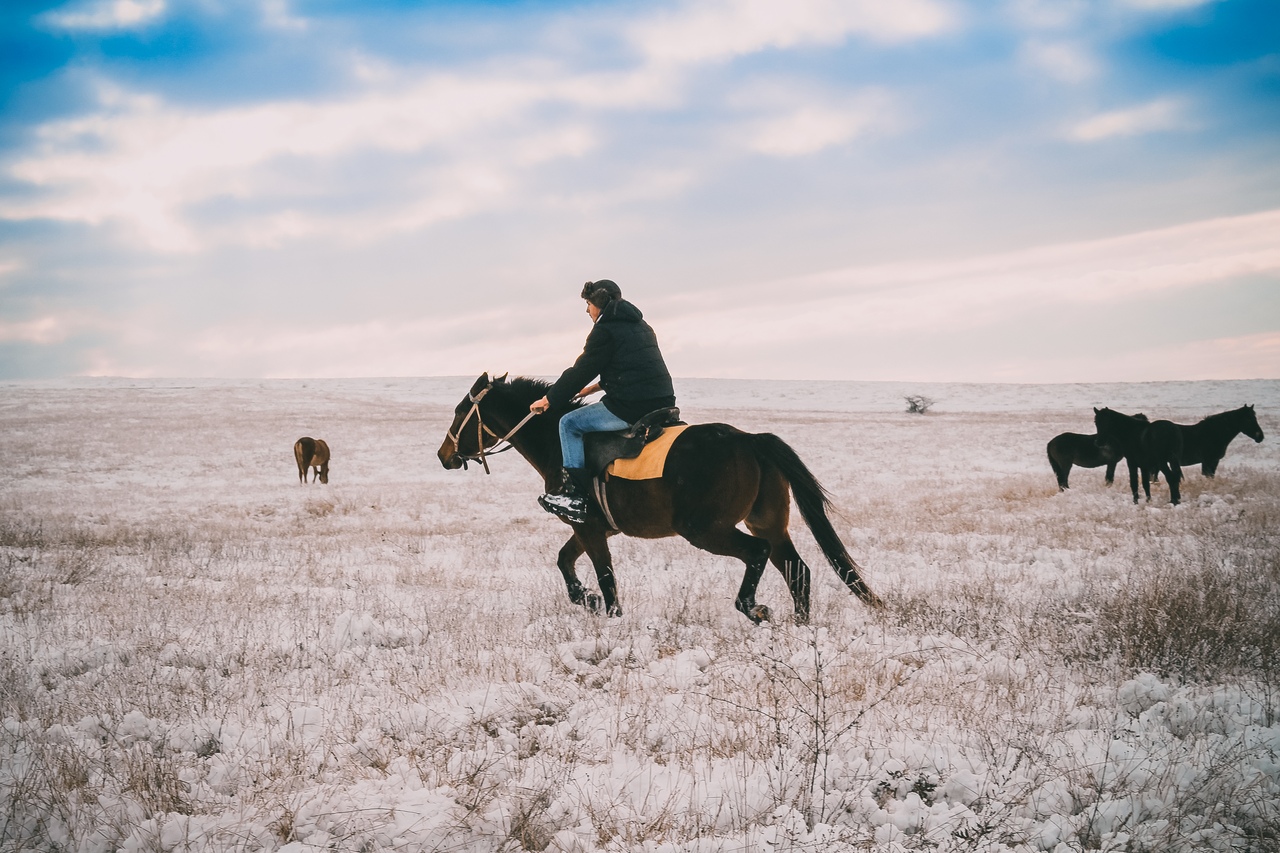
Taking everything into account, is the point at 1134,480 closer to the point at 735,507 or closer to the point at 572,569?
the point at 735,507

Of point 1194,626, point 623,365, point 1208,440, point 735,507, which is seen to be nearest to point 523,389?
point 623,365

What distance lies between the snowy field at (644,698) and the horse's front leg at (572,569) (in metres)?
0.27

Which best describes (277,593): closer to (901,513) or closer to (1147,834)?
(1147,834)

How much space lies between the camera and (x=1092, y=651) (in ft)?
16.6

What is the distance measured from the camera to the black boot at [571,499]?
671cm

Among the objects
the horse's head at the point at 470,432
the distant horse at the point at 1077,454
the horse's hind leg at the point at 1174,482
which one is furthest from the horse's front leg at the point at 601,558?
the distant horse at the point at 1077,454

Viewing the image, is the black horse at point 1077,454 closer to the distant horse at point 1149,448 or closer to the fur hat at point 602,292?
the distant horse at point 1149,448

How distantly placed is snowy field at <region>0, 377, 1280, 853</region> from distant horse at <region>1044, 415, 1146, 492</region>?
5.27m

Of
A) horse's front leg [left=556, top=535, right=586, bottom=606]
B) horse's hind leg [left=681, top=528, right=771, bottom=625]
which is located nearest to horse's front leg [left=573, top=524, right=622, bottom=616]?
horse's front leg [left=556, top=535, right=586, bottom=606]

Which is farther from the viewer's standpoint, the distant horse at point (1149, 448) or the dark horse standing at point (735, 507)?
the distant horse at point (1149, 448)

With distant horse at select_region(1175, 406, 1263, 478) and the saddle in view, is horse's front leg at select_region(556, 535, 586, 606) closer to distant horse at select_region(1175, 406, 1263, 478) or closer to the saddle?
the saddle

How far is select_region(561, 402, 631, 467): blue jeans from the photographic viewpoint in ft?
22.3

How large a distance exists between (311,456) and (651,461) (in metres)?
22.0

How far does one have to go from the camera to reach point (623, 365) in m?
6.69
